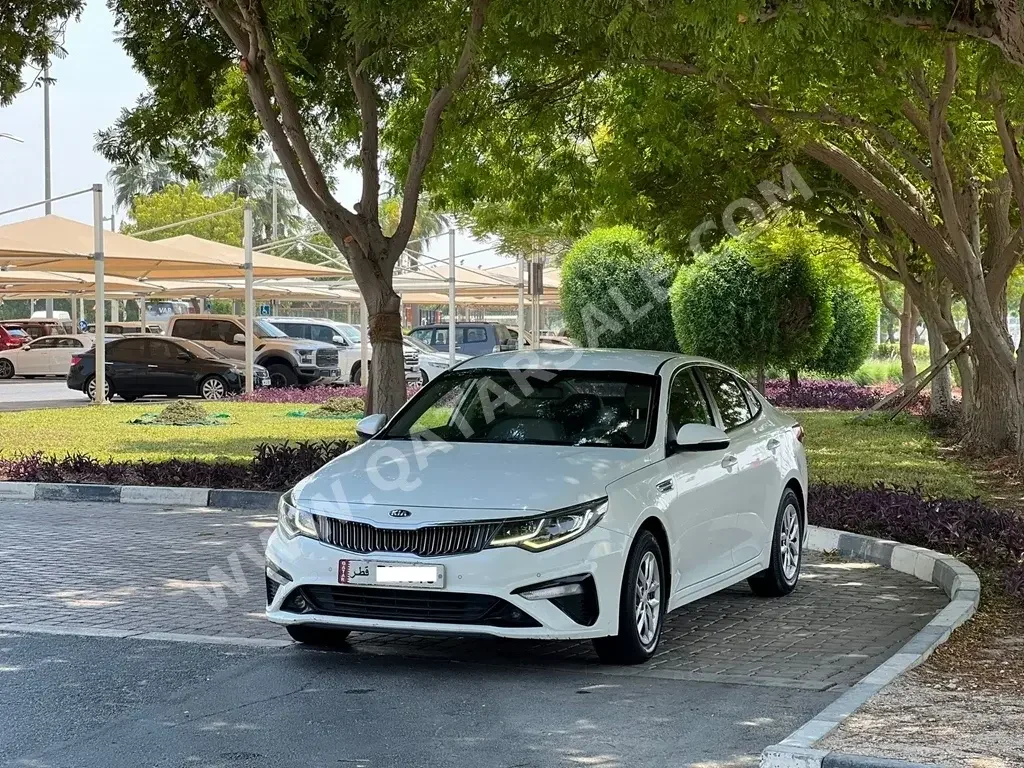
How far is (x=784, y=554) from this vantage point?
31.1ft

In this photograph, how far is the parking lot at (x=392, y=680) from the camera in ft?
19.0

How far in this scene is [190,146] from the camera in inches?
755

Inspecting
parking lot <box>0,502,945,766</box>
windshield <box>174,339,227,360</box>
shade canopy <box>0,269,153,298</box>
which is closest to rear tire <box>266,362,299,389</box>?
windshield <box>174,339,227,360</box>

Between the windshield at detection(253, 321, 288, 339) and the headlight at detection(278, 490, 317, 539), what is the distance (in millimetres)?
29876

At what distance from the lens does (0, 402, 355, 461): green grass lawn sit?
18828 mm

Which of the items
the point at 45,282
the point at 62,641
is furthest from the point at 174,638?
the point at 45,282

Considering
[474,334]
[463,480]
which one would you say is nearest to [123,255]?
[474,334]

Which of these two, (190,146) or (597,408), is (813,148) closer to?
(190,146)

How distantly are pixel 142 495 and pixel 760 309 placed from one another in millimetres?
19784

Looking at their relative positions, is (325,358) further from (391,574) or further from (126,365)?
(391,574)

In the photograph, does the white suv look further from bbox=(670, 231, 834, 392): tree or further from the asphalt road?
the asphalt road

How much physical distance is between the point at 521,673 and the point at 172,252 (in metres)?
26.3

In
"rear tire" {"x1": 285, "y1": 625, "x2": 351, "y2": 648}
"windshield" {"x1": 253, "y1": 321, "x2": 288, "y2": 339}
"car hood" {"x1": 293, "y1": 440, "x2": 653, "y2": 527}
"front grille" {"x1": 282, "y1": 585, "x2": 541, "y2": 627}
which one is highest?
"windshield" {"x1": 253, "y1": 321, "x2": 288, "y2": 339}

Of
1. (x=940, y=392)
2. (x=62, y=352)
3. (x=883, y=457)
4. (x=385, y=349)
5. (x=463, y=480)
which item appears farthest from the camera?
(x=62, y=352)
